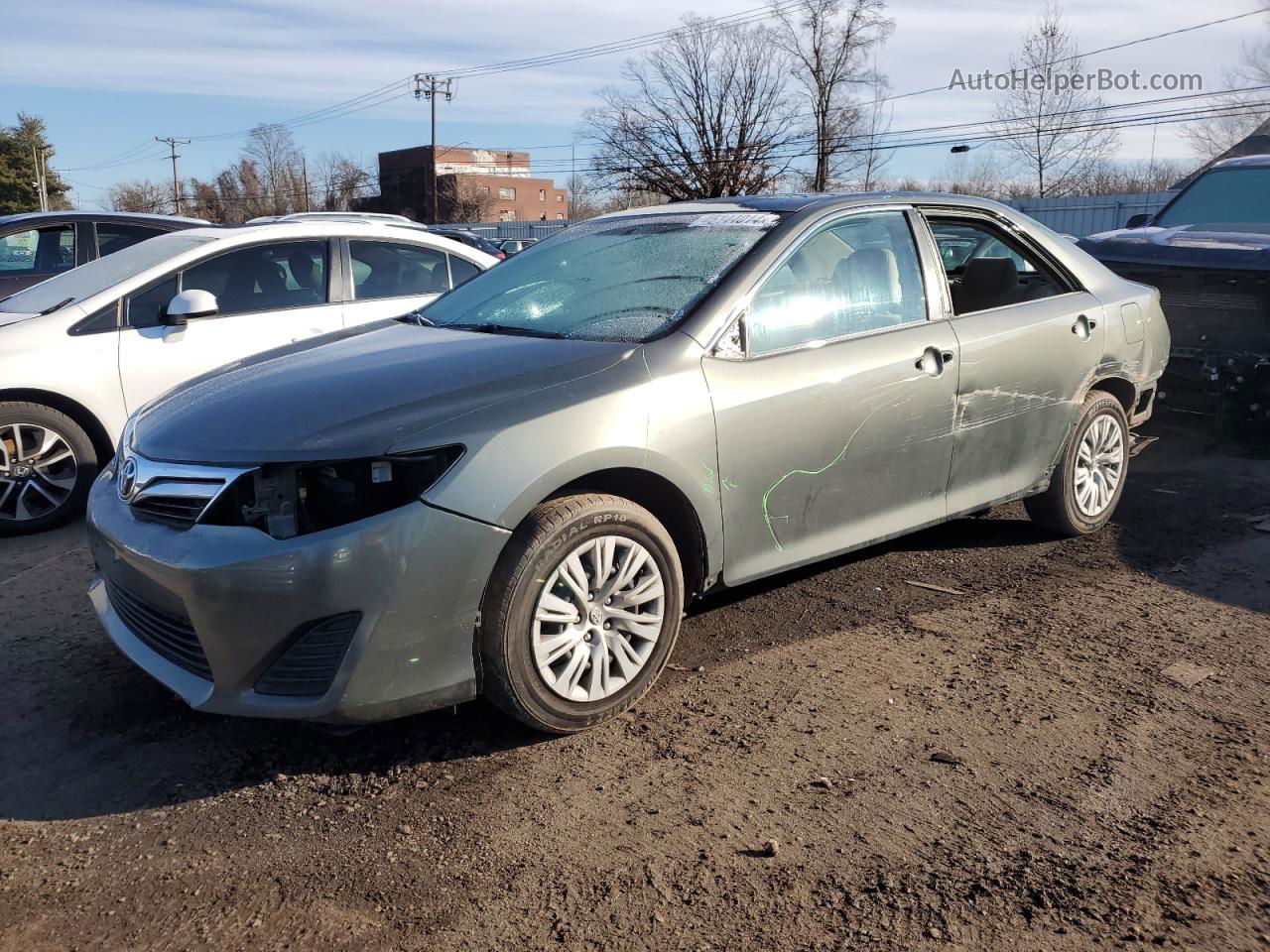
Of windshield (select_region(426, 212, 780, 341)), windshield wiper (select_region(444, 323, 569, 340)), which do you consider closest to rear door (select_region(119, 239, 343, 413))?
windshield (select_region(426, 212, 780, 341))

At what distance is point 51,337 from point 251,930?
4.37m

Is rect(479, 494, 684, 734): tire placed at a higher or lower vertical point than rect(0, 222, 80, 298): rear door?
lower

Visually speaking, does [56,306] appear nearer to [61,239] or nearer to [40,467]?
[40,467]

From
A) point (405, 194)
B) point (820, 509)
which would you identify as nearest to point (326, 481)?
point (820, 509)

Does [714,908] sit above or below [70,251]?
below

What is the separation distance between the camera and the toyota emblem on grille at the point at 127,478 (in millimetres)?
3262

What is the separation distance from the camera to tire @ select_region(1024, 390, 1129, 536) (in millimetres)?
4953

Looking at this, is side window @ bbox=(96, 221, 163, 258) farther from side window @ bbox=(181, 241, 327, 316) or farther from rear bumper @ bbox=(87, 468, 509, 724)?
rear bumper @ bbox=(87, 468, 509, 724)

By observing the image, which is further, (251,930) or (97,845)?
(97,845)

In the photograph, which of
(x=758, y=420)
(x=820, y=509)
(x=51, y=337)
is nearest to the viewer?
(x=758, y=420)

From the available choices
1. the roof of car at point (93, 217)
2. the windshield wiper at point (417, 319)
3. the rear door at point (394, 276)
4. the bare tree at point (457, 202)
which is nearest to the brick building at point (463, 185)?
the bare tree at point (457, 202)

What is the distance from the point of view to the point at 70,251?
8383 mm

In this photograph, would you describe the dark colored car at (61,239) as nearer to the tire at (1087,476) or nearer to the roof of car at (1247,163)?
the tire at (1087,476)

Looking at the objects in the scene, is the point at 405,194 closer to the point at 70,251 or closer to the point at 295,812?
the point at 70,251
